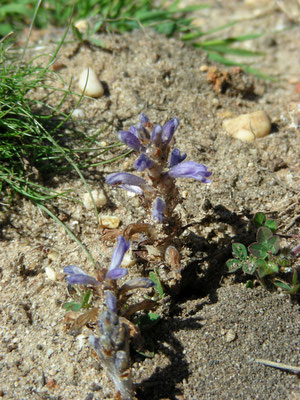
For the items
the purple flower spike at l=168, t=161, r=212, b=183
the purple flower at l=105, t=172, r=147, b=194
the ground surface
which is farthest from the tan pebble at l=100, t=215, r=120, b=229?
the purple flower spike at l=168, t=161, r=212, b=183

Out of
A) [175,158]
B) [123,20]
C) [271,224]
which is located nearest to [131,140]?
[175,158]

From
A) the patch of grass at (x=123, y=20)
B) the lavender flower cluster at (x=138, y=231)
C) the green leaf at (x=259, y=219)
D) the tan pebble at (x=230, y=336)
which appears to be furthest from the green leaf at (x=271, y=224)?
the patch of grass at (x=123, y=20)

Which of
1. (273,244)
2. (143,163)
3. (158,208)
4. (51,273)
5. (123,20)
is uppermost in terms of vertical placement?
(123,20)

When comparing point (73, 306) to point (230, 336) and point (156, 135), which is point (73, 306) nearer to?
point (230, 336)

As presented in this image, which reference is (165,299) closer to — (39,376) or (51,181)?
(39,376)

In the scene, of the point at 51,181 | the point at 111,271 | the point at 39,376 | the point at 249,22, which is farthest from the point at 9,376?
the point at 249,22

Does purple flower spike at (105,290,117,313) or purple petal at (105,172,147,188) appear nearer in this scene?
purple flower spike at (105,290,117,313)

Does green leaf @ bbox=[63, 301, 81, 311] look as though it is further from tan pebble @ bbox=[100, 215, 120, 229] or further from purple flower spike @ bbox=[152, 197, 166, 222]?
tan pebble @ bbox=[100, 215, 120, 229]
